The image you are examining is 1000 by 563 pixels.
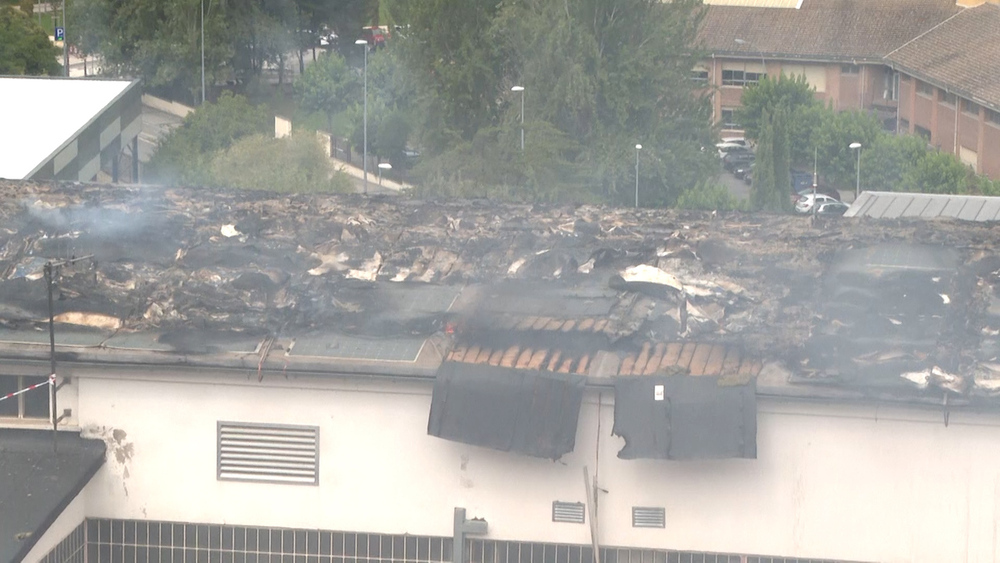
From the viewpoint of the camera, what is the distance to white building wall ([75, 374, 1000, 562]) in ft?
22.9

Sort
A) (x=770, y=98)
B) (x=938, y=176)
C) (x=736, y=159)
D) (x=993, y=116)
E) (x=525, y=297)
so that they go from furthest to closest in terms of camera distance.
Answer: (x=736, y=159) < (x=770, y=98) < (x=993, y=116) < (x=938, y=176) < (x=525, y=297)

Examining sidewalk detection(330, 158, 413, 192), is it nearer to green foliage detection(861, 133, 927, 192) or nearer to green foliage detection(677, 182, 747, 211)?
green foliage detection(677, 182, 747, 211)

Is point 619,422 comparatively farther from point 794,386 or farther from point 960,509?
point 960,509

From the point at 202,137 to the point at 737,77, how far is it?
1779cm

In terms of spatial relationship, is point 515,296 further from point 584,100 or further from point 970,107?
point 970,107

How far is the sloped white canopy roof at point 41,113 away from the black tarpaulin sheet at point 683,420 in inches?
515

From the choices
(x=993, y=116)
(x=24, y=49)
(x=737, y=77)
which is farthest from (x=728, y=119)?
(x=24, y=49)

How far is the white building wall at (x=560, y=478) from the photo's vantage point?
275 inches

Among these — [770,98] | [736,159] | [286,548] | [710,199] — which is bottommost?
[286,548]

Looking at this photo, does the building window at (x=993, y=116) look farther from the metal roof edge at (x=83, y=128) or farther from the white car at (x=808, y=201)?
the metal roof edge at (x=83, y=128)

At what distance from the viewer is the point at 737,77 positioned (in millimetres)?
44250

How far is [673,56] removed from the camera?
115ft

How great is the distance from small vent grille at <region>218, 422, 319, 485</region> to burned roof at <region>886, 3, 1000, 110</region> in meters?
29.7

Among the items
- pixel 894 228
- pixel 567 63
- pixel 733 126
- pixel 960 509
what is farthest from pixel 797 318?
pixel 733 126
